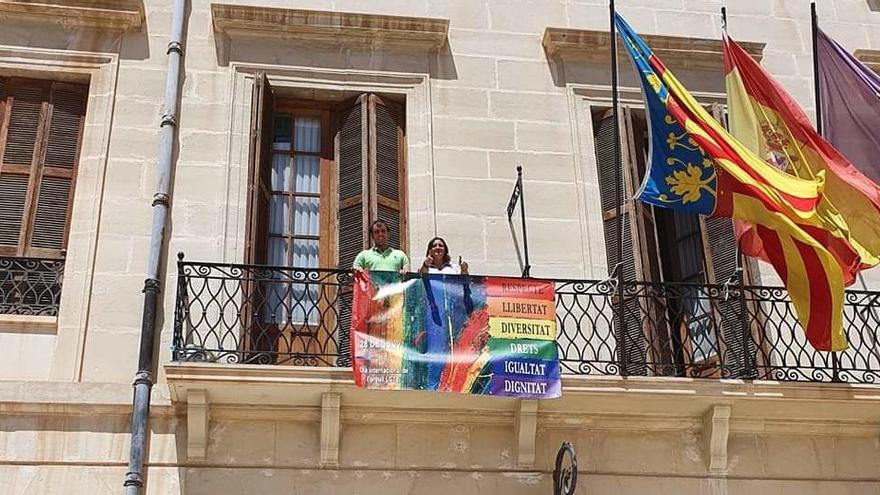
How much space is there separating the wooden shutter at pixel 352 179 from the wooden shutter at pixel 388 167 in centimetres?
7

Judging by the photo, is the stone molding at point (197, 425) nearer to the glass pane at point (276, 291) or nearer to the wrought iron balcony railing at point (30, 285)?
the glass pane at point (276, 291)

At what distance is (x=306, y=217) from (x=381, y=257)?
4.42 feet

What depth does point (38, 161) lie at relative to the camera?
10.1 m

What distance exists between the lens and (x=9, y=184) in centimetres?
1000

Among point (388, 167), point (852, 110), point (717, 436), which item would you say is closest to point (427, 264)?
point (388, 167)

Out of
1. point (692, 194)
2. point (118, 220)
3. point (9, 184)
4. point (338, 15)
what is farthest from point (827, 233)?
point (9, 184)

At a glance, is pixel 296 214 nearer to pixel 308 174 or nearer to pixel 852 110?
pixel 308 174

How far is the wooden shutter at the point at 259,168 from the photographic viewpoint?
9.99 meters

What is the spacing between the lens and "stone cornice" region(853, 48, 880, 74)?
472 inches

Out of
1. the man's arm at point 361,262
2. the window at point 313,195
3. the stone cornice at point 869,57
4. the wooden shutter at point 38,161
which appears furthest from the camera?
the stone cornice at point 869,57

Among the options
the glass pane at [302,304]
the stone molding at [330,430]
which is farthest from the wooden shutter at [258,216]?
the stone molding at [330,430]

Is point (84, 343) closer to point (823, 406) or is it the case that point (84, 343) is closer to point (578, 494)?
point (578, 494)

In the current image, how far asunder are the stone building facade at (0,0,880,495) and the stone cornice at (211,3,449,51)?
0.02 meters

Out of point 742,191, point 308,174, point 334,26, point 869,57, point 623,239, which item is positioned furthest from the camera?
point 869,57
